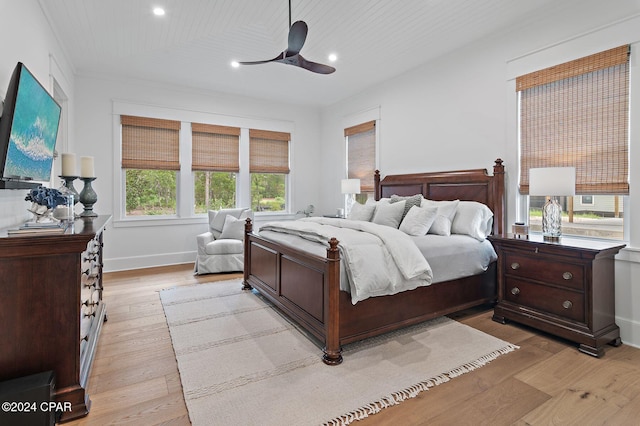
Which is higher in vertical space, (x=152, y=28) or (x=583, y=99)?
(x=152, y=28)

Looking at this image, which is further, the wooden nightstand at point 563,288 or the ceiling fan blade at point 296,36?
the ceiling fan blade at point 296,36

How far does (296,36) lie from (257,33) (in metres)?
1.27

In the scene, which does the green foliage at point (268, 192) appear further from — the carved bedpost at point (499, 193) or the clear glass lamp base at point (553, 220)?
the clear glass lamp base at point (553, 220)

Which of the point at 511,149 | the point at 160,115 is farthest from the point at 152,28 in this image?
the point at 511,149

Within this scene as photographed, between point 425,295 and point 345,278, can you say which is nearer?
point 345,278

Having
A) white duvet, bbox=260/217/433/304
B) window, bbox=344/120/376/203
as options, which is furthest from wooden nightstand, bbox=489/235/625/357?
window, bbox=344/120/376/203

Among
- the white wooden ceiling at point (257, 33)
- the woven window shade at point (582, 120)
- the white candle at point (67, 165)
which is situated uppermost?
the white wooden ceiling at point (257, 33)

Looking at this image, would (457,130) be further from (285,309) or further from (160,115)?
(160,115)

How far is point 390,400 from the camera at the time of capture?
1.94m

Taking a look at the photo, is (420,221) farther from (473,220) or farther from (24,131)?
(24,131)

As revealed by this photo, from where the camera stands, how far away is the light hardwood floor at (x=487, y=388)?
1.81 m

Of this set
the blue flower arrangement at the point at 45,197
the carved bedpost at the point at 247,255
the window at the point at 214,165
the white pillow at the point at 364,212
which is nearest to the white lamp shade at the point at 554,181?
the white pillow at the point at 364,212

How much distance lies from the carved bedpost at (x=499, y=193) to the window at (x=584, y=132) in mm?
188

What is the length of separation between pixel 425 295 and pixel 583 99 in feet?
7.52
